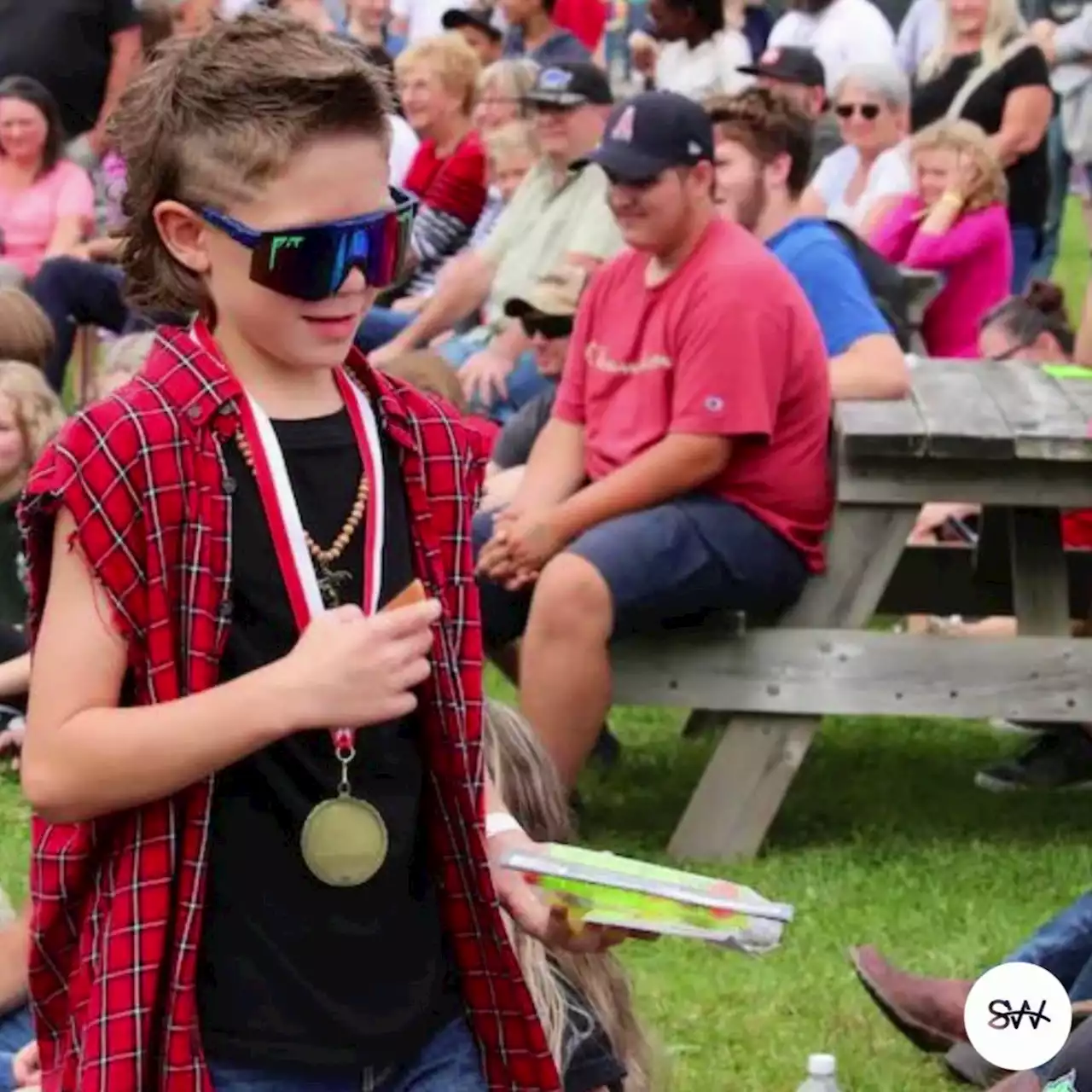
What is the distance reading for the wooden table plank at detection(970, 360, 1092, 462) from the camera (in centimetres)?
552

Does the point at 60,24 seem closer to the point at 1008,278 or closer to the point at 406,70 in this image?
the point at 406,70

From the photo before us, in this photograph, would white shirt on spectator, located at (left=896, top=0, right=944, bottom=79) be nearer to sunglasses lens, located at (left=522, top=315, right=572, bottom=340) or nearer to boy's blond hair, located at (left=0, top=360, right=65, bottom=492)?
sunglasses lens, located at (left=522, top=315, right=572, bottom=340)

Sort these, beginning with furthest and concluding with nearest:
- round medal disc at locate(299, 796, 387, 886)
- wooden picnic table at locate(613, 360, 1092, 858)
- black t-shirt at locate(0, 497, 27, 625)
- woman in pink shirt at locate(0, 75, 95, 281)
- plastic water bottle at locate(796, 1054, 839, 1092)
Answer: woman in pink shirt at locate(0, 75, 95, 281) → black t-shirt at locate(0, 497, 27, 625) → wooden picnic table at locate(613, 360, 1092, 858) → plastic water bottle at locate(796, 1054, 839, 1092) → round medal disc at locate(299, 796, 387, 886)

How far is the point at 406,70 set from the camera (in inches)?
413

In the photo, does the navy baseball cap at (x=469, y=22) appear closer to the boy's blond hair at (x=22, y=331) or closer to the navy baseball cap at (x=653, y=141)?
the boy's blond hair at (x=22, y=331)

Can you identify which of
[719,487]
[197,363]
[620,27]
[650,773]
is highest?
[197,363]

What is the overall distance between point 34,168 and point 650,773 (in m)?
5.64

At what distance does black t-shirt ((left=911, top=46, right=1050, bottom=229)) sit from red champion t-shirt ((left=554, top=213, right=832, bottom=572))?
5.04 meters

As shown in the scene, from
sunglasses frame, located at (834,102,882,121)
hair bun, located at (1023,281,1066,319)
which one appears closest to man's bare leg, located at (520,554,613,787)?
hair bun, located at (1023,281,1066,319)

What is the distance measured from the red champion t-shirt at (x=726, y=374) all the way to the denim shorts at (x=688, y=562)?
2.0 inches

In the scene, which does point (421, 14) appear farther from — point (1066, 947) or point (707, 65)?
point (1066, 947)

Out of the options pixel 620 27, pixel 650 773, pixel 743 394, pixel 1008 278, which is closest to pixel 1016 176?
pixel 1008 278

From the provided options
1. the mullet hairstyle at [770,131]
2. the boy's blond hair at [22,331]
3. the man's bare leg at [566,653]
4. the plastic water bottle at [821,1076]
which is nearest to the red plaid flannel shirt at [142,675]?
the plastic water bottle at [821,1076]

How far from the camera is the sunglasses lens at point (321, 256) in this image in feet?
7.12
